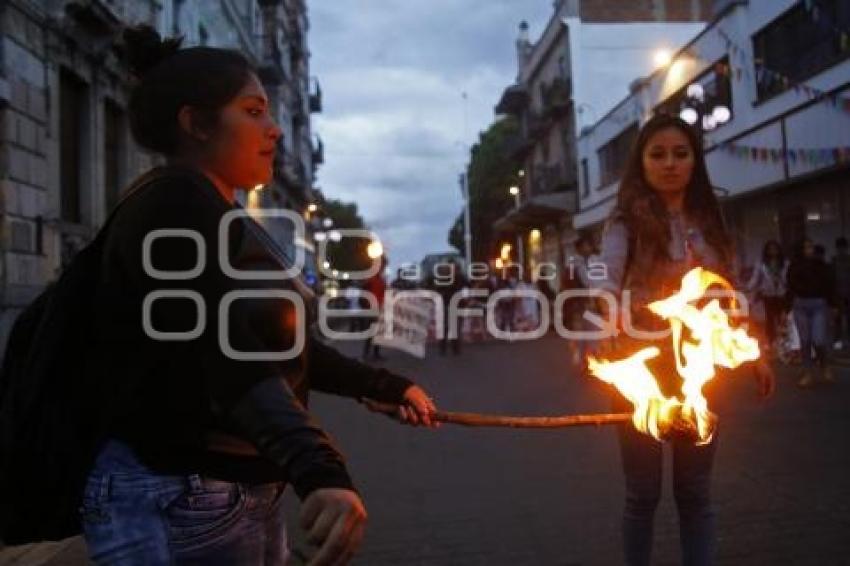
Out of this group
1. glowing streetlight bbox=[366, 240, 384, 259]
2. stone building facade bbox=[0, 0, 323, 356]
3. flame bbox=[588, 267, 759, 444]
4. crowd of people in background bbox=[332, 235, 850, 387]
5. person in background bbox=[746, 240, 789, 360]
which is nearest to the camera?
flame bbox=[588, 267, 759, 444]

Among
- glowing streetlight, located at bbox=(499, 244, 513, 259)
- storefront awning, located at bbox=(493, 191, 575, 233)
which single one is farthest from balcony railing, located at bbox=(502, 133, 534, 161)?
glowing streetlight, located at bbox=(499, 244, 513, 259)

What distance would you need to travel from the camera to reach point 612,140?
3023 cm

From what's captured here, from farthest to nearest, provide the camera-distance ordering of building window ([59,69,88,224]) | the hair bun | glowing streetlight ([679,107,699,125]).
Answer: building window ([59,69,88,224]), glowing streetlight ([679,107,699,125]), the hair bun

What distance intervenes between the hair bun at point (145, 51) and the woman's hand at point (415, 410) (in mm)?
990

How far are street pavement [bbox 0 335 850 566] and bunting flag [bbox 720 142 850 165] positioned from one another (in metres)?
7.50

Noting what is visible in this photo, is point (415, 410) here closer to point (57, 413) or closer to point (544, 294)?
point (57, 413)

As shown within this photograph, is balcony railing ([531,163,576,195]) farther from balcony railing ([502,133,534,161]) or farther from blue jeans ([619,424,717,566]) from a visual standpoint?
blue jeans ([619,424,717,566])

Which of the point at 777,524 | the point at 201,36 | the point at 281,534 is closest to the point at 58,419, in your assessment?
the point at 281,534

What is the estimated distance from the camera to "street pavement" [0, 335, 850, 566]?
4.25 meters

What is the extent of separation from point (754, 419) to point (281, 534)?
20.9ft

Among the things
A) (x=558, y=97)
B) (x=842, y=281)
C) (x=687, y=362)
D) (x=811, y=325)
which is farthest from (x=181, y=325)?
(x=558, y=97)

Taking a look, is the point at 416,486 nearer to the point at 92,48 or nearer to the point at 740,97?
the point at 92,48

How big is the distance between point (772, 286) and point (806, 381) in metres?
2.84

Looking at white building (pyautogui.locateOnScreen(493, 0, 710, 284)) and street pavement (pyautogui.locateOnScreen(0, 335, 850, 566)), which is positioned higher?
white building (pyautogui.locateOnScreen(493, 0, 710, 284))
